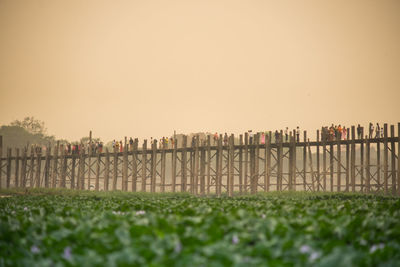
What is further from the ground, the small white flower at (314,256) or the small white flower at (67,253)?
the small white flower at (314,256)

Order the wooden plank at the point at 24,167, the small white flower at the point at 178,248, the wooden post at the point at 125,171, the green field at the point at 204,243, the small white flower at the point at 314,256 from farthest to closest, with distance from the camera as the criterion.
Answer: the wooden plank at the point at 24,167 → the wooden post at the point at 125,171 → the small white flower at the point at 178,248 → the small white flower at the point at 314,256 → the green field at the point at 204,243

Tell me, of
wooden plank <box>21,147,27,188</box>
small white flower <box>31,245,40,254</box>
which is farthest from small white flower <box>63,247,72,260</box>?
wooden plank <box>21,147,27,188</box>

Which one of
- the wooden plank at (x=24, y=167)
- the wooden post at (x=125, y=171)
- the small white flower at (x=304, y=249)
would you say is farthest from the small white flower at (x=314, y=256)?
the wooden plank at (x=24, y=167)

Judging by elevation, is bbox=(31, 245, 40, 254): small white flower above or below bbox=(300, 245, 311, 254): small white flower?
below

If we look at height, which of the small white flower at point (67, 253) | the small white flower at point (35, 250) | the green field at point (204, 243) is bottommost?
the small white flower at point (35, 250)

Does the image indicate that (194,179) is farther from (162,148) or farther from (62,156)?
(62,156)

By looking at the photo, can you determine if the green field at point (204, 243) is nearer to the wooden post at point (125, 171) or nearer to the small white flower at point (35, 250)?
the small white flower at point (35, 250)

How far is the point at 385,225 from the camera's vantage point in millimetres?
7070

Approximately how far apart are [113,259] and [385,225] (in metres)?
4.52

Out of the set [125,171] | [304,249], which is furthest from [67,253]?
[125,171]

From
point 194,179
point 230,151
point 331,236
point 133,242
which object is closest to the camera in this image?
point 133,242

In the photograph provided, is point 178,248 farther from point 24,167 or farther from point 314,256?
point 24,167

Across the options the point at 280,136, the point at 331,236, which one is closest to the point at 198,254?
the point at 331,236

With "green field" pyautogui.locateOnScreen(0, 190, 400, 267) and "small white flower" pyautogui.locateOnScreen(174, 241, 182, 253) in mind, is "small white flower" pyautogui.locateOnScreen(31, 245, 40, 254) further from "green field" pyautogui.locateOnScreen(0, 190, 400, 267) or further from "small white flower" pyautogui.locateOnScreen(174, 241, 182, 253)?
"small white flower" pyautogui.locateOnScreen(174, 241, 182, 253)
